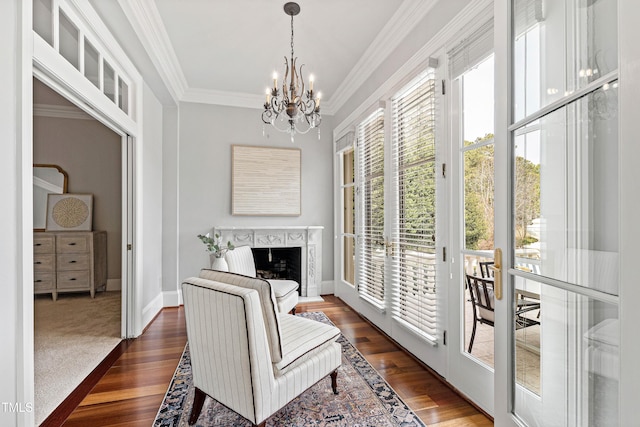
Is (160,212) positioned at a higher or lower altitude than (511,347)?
higher

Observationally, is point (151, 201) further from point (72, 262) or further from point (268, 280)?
point (72, 262)

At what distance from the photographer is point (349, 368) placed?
2414 mm

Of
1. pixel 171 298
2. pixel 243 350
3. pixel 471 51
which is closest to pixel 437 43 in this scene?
pixel 471 51

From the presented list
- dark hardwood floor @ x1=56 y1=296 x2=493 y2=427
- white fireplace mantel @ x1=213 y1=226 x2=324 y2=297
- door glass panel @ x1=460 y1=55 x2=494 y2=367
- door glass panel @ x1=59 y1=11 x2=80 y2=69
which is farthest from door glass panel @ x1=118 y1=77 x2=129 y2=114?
door glass panel @ x1=460 y1=55 x2=494 y2=367

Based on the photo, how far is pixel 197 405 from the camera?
179 cm

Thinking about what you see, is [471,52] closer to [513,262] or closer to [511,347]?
[513,262]

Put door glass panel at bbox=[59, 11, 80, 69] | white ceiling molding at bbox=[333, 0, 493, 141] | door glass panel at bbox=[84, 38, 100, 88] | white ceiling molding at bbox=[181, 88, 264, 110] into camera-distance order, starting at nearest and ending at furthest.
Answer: white ceiling molding at bbox=[333, 0, 493, 141] < door glass panel at bbox=[59, 11, 80, 69] < door glass panel at bbox=[84, 38, 100, 88] < white ceiling molding at bbox=[181, 88, 264, 110]

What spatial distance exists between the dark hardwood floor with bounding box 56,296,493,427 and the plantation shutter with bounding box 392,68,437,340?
12.9 inches

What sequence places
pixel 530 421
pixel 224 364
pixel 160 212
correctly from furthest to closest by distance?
pixel 160 212 → pixel 224 364 → pixel 530 421

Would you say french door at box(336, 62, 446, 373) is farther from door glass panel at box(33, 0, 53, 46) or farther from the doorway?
the doorway

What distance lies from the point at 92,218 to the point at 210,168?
207 centimetres

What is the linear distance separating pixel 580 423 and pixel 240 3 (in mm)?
3075

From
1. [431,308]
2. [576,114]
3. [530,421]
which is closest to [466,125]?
[576,114]

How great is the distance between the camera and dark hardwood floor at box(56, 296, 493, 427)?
1.84 m
